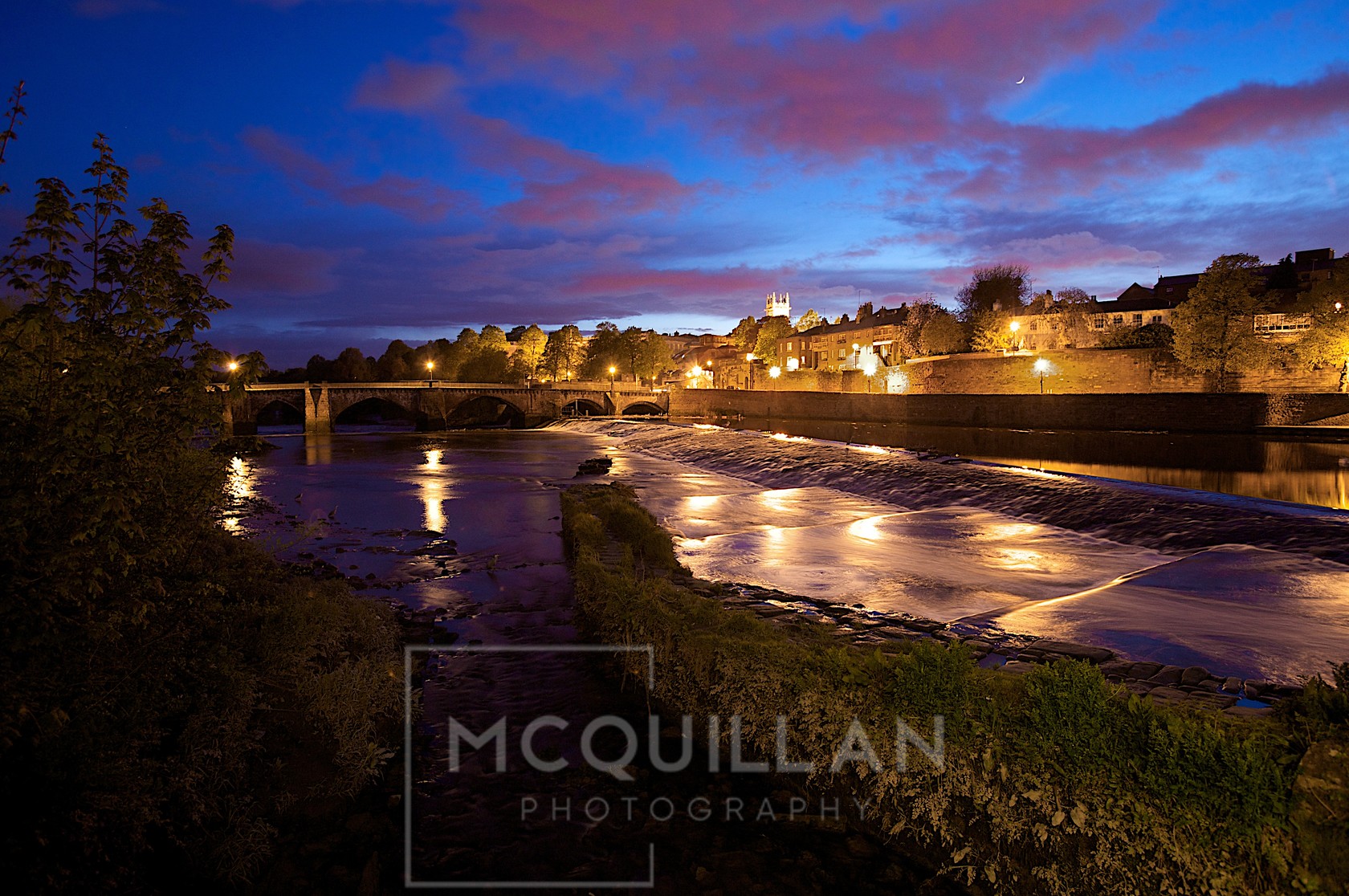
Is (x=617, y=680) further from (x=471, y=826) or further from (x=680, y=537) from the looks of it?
(x=680, y=537)

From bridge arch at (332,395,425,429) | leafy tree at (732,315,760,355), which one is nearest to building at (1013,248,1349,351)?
leafy tree at (732,315,760,355)

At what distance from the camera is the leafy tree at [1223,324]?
60.2 meters

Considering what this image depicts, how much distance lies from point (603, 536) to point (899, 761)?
1322 centimetres

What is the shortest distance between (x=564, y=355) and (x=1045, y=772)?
139 meters

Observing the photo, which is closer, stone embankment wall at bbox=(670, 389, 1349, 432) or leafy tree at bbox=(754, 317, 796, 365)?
stone embankment wall at bbox=(670, 389, 1349, 432)

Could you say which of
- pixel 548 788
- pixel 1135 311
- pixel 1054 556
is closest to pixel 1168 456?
pixel 1054 556

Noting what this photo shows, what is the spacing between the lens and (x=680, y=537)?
79.7 feet

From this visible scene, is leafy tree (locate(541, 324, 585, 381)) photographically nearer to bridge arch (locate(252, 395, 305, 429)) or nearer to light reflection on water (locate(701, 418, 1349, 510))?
bridge arch (locate(252, 395, 305, 429))

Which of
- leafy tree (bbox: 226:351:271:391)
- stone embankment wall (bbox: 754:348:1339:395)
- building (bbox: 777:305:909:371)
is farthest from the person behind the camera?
building (bbox: 777:305:909:371)

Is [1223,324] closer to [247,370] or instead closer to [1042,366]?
[1042,366]

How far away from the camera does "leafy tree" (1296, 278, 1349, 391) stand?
55.6 meters

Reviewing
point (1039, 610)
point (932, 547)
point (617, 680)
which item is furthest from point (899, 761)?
point (932, 547)

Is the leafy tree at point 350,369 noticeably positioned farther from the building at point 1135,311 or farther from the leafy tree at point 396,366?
the building at point 1135,311

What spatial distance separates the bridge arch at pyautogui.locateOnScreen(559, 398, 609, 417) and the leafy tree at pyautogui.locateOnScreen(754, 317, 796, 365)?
42633 millimetres
